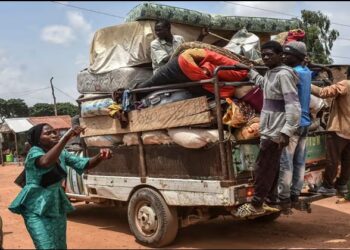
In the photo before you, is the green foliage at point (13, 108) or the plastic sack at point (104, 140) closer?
the plastic sack at point (104, 140)

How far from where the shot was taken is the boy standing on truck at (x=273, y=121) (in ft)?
14.3

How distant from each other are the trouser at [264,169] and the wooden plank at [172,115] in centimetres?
63

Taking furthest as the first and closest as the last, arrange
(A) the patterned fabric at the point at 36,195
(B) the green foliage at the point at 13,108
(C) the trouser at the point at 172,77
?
(B) the green foliage at the point at 13,108
(C) the trouser at the point at 172,77
(A) the patterned fabric at the point at 36,195

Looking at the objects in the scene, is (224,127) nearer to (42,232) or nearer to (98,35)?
(42,232)

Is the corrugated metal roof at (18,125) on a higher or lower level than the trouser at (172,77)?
higher

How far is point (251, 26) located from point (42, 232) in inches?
172

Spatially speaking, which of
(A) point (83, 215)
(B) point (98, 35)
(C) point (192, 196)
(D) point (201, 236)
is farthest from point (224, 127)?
(A) point (83, 215)

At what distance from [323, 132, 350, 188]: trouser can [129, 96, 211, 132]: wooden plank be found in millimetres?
1904

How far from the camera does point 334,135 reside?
19.0 feet

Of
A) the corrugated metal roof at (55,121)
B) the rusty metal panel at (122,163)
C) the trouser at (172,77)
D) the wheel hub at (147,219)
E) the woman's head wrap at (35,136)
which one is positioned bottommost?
the wheel hub at (147,219)

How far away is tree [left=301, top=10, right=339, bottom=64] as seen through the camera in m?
18.9

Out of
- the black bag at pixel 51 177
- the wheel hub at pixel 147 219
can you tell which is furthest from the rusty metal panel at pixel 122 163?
the black bag at pixel 51 177

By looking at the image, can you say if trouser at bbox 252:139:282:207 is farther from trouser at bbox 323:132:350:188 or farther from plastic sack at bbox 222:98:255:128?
trouser at bbox 323:132:350:188

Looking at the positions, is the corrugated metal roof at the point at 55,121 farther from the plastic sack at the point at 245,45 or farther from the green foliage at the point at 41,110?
the plastic sack at the point at 245,45
